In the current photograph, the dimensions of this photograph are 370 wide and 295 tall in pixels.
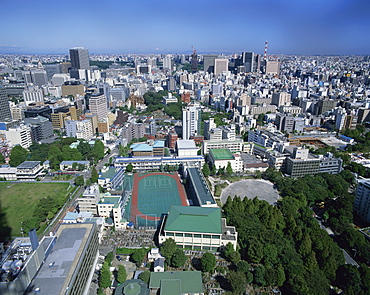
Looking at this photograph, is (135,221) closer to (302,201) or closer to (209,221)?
(209,221)

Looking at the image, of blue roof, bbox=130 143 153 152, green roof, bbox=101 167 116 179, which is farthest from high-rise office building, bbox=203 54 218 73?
green roof, bbox=101 167 116 179

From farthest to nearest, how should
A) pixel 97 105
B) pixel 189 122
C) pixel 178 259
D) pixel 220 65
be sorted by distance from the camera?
pixel 220 65, pixel 97 105, pixel 189 122, pixel 178 259

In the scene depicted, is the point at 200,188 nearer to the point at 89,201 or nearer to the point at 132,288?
the point at 89,201

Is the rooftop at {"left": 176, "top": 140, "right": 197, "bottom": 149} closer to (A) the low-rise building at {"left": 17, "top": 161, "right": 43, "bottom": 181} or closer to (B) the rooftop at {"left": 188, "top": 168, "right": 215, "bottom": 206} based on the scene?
(B) the rooftop at {"left": 188, "top": 168, "right": 215, "bottom": 206}

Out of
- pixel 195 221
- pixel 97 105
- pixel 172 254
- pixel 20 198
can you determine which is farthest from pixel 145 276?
pixel 97 105

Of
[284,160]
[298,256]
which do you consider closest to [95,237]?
[298,256]

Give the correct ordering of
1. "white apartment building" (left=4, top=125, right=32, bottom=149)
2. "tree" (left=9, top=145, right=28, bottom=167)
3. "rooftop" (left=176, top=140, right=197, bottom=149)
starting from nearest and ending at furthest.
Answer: "tree" (left=9, top=145, right=28, bottom=167)
"rooftop" (left=176, top=140, right=197, bottom=149)
"white apartment building" (left=4, top=125, right=32, bottom=149)
